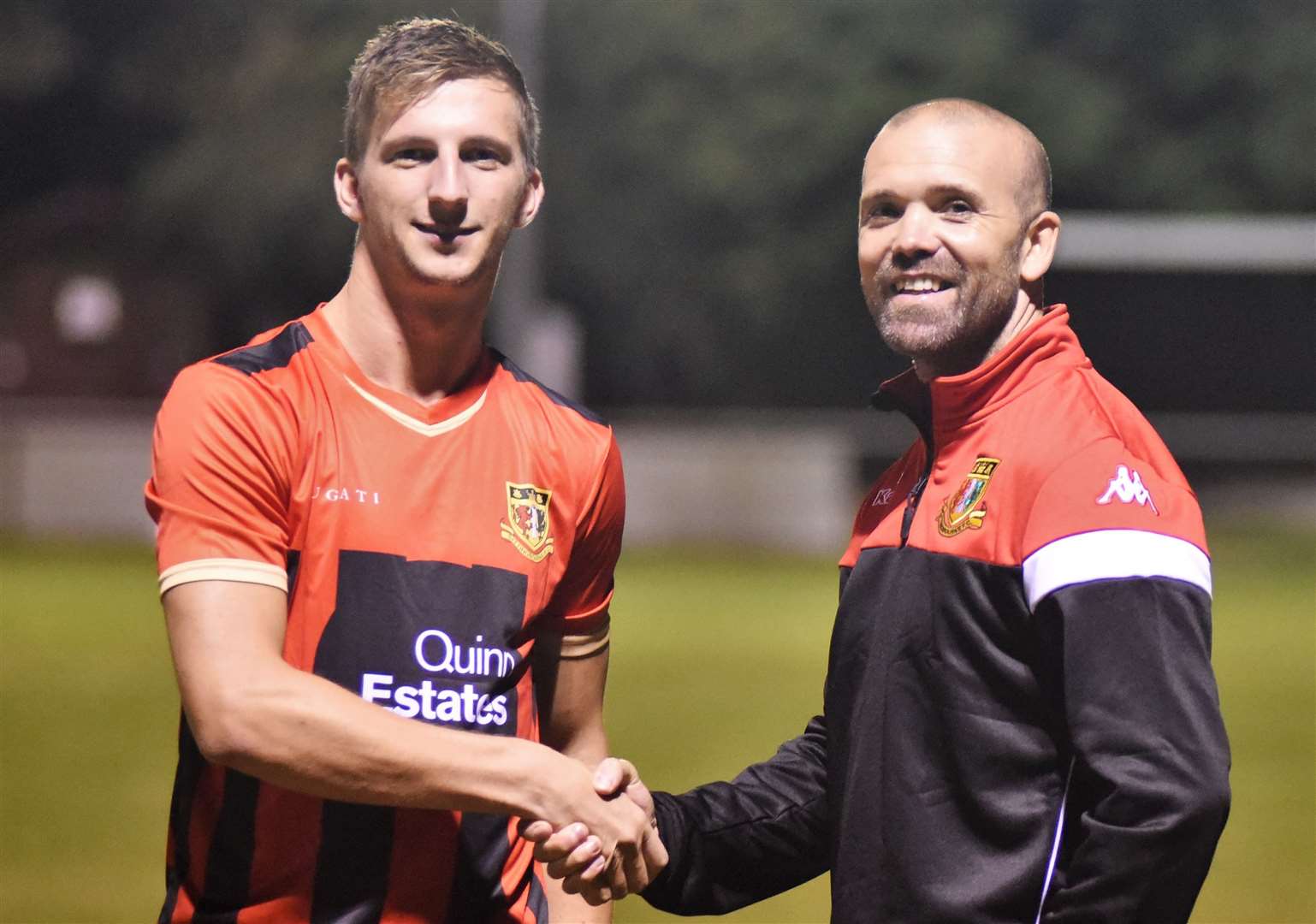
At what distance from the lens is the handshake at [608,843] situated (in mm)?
3145

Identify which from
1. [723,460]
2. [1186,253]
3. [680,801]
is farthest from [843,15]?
[680,801]

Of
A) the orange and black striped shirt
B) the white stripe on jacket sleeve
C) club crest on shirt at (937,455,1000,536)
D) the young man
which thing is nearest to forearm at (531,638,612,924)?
the young man

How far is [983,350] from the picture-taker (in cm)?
320

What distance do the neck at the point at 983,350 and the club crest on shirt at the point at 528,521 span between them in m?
0.75

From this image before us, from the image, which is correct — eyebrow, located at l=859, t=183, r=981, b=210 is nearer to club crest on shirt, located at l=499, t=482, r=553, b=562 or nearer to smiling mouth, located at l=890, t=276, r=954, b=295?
smiling mouth, located at l=890, t=276, r=954, b=295

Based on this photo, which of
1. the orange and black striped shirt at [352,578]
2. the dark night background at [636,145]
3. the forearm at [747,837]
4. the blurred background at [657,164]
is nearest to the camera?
the orange and black striped shirt at [352,578]

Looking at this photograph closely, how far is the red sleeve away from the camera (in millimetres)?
3361

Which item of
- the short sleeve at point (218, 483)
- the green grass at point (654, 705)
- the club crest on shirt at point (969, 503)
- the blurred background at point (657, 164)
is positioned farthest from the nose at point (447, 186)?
the blurred background at point (657, 164)

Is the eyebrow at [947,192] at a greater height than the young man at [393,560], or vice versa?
the eyebrow at [947,192]

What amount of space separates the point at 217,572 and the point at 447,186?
31.9 inches

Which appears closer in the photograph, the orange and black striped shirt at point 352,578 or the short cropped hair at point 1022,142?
the orange and black striped shirt at point 352,578

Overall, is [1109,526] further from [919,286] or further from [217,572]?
[217,572]

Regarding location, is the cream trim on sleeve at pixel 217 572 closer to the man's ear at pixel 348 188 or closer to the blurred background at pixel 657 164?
the man's ear at pixel 348 188

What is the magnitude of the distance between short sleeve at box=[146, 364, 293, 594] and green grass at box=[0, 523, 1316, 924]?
4.07m
